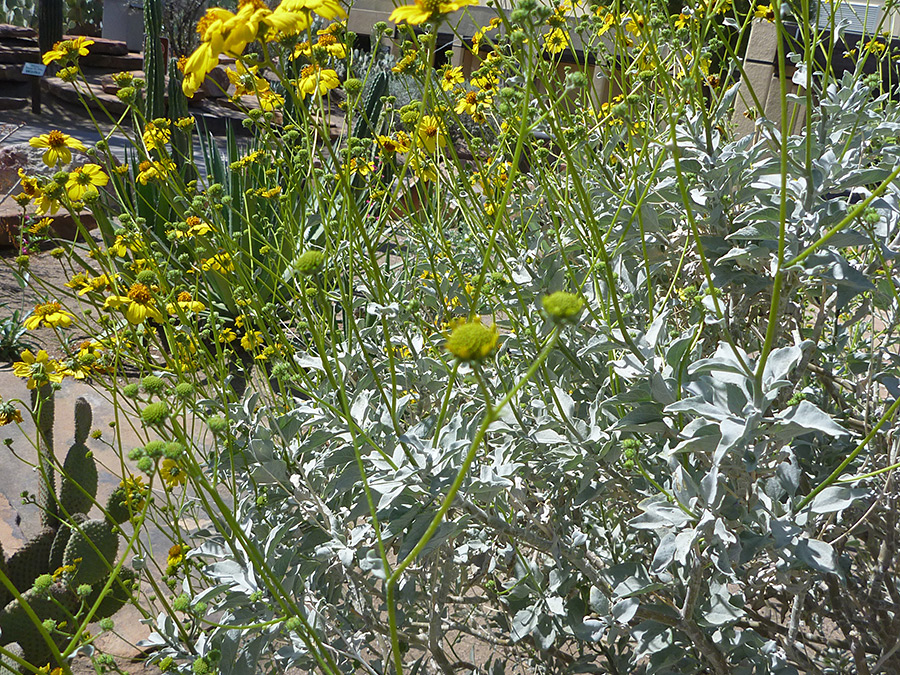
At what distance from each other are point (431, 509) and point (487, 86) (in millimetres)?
1338

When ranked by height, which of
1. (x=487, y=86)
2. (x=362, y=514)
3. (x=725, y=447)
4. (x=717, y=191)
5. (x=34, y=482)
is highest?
(x=487, y=86)

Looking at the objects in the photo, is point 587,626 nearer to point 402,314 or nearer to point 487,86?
point 402,314

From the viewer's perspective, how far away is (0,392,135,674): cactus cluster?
5.33ft

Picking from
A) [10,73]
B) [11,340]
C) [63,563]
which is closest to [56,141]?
[63,563]

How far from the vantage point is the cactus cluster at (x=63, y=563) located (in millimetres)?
1625

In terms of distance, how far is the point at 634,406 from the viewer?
1178mm

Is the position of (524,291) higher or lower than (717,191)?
lower

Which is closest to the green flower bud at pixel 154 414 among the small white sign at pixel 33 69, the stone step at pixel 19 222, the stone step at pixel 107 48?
the stone step at pixel 19 222

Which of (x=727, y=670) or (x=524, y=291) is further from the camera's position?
(x=524, y=291)

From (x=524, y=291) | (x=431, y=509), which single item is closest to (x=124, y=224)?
(x=524, y=291)

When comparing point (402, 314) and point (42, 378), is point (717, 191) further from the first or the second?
point (42, 378)

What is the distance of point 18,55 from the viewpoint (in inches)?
424

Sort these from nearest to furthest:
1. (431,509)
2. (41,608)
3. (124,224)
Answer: (431,509) < (41,608) < (124,224)

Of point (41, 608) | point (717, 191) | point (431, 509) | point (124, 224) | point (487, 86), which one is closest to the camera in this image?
point (431, 509)
